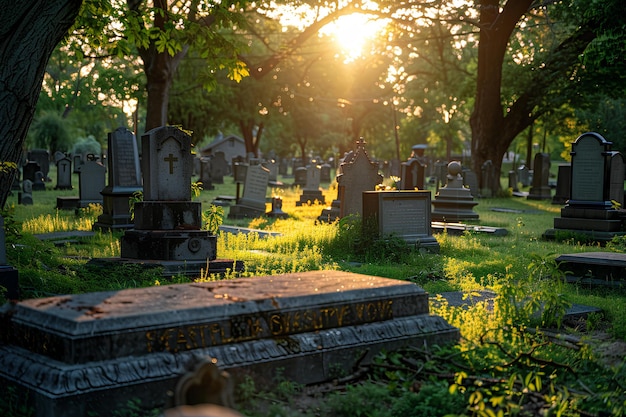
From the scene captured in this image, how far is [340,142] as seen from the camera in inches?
3369

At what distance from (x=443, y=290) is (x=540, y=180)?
25.7 m

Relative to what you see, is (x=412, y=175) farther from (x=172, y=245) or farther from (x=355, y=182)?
(x=172, y=245)

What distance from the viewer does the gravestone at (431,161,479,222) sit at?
71.9 feet

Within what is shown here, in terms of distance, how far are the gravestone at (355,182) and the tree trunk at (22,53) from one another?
9.27 metres

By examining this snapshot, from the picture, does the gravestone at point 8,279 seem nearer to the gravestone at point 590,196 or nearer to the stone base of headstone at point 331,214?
the stone base of headstone at point 331,214

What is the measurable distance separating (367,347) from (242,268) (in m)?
5.35

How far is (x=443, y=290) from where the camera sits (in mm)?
10031

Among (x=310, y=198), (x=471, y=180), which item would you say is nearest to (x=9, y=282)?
(x=310, y=198)

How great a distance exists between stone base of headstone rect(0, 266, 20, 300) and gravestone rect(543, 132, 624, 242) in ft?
39.2

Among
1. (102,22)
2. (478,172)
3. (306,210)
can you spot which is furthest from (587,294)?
(478,172)

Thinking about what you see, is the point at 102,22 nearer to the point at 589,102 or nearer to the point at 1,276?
the point at 1,276

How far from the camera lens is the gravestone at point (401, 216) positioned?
13.9 metres

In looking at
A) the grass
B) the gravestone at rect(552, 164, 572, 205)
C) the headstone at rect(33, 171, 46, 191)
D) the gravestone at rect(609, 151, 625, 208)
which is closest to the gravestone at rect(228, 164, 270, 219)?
the grass

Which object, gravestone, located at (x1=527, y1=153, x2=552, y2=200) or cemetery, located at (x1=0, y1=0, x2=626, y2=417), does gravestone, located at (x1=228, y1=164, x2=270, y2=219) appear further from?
gravestone, located at (x1=527, y1=153, x2=552, y2=200)
